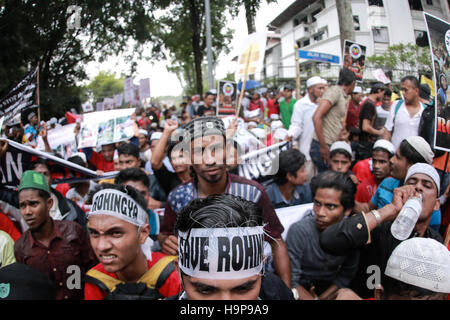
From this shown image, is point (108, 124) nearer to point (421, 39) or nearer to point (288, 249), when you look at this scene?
point (288, 249)

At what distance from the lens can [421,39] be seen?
8.56ft

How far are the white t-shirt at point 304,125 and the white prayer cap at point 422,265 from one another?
300cm

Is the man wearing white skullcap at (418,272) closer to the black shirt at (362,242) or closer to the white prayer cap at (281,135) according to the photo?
the black shirt at (362,242)

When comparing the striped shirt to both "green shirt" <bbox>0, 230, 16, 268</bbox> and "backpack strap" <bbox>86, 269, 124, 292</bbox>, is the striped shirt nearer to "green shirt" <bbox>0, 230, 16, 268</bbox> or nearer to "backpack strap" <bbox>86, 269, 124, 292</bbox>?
"backpack strap" <bbox>86, 269, 124, 292</bbox>

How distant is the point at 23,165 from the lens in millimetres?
3186

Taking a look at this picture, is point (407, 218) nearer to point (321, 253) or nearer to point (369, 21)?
point (321, 253)

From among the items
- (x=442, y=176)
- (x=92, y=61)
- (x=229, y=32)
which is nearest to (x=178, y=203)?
(x=92, y=61)

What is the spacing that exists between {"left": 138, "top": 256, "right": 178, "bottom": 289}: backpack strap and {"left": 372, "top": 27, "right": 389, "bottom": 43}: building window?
2.12 metres

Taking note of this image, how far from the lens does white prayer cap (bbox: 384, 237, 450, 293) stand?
5.16ft

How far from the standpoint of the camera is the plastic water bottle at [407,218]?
6.57ft

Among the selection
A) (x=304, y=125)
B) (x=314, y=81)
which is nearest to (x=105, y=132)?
(x=304, y=125)

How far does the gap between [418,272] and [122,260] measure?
1572 millimetres

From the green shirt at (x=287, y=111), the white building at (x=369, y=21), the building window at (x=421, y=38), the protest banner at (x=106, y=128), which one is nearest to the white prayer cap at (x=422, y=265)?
the white building at (x=369, y=21)

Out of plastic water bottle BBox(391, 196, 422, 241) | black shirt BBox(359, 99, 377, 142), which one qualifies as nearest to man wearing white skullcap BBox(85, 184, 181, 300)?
plastic water bottle BBox(391, 196, 422, 241)
